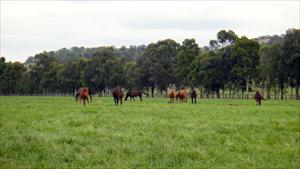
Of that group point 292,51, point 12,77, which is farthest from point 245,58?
point 12,77

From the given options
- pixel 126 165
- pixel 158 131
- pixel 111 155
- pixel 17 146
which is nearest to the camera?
pixel 126 165

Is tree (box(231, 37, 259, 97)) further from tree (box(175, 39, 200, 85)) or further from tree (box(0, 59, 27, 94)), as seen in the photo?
tree (box(0, 59, 27, 94))

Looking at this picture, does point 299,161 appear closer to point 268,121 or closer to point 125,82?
point 268,121

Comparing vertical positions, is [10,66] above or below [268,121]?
above

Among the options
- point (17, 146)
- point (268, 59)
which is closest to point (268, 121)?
point (17, 146)

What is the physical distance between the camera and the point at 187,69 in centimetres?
8306

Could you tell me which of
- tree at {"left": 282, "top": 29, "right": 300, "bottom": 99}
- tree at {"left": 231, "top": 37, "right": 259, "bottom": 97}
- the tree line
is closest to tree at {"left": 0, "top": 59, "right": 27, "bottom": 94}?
the tree line

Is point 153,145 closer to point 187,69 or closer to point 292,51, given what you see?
point 292,51

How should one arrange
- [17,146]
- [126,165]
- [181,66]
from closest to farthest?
[126,165] → [17,146] → [181,66]

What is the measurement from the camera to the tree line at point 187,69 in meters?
71.8

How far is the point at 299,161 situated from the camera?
11.7 meters

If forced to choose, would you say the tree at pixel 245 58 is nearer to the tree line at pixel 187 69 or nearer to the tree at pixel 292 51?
the tree line at pixel 187 69

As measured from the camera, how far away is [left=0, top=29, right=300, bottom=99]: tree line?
71750mm

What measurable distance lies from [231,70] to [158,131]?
5974 centimetres
